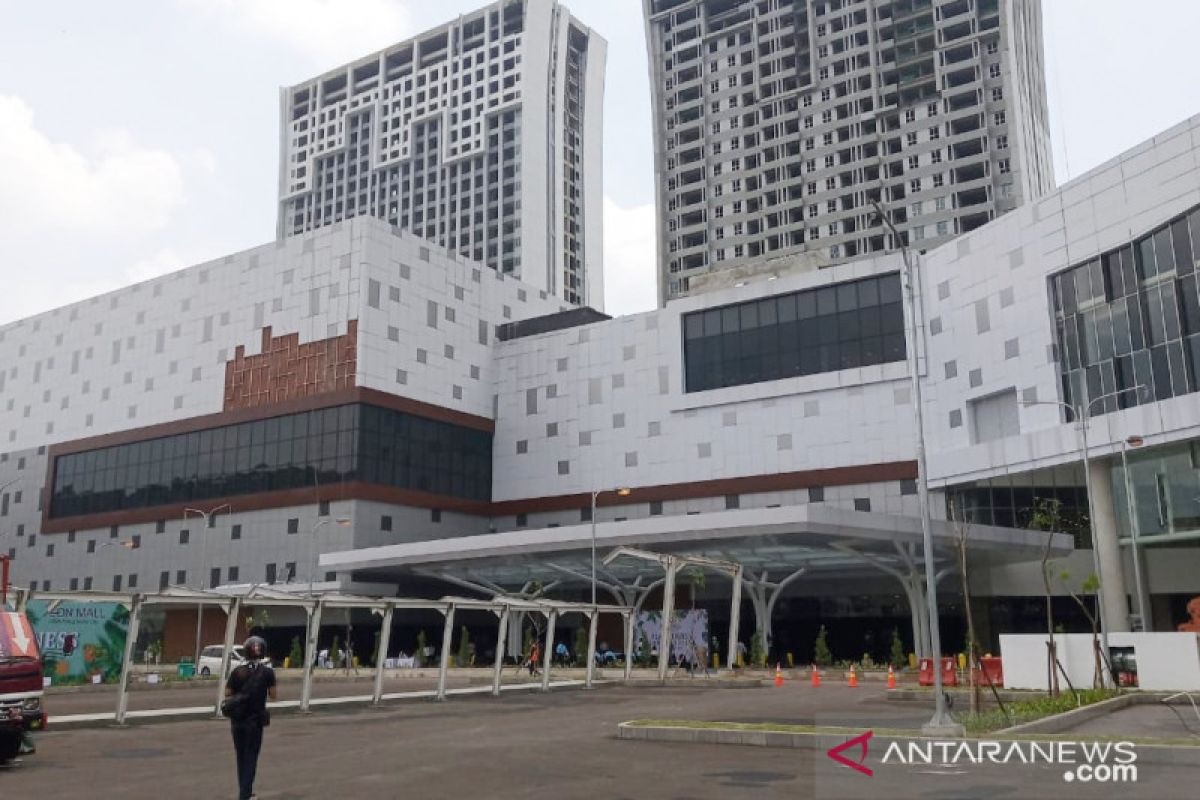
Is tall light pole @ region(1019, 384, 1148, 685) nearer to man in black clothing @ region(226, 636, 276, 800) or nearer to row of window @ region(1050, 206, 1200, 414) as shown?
row of window @ region(1050, 206, 1200, 414)

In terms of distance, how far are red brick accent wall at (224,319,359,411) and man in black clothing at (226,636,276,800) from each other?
57.8 meters

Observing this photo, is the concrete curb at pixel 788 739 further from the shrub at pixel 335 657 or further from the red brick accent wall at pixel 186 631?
the red brick accent wall at pixel 186 631

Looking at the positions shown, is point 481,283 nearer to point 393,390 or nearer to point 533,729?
point 393,390

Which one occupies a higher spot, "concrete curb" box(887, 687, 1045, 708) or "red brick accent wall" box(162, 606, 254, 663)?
"red brick accent wall" box(162, 606, 254, 663)

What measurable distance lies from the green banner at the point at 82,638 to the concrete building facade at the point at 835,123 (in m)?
71.2

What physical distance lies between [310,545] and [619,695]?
38.6 metres

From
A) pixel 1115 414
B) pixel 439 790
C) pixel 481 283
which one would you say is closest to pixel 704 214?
pixel 481 283

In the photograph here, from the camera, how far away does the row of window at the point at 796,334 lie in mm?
64562

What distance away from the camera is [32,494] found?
287ft

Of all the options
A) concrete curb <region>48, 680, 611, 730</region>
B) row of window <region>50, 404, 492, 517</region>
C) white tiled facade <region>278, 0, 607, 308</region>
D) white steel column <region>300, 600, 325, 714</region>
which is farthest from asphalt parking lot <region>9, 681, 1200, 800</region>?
white tiled facade <region>278, 0, 607, 308</region>

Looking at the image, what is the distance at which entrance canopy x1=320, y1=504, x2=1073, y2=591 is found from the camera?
162ft

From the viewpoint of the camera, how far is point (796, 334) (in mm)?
67375

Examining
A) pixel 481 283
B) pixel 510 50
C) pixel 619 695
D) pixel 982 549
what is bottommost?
pixel 619 695

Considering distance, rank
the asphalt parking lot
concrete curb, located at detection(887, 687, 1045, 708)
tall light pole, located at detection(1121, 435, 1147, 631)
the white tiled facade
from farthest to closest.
→ the white tiled facade
tall light pole, located at detection(1121, 435, 1147, 631)
concrete curb, located at detection(887, 687, 1045, 708)
the asphalt parking lot
